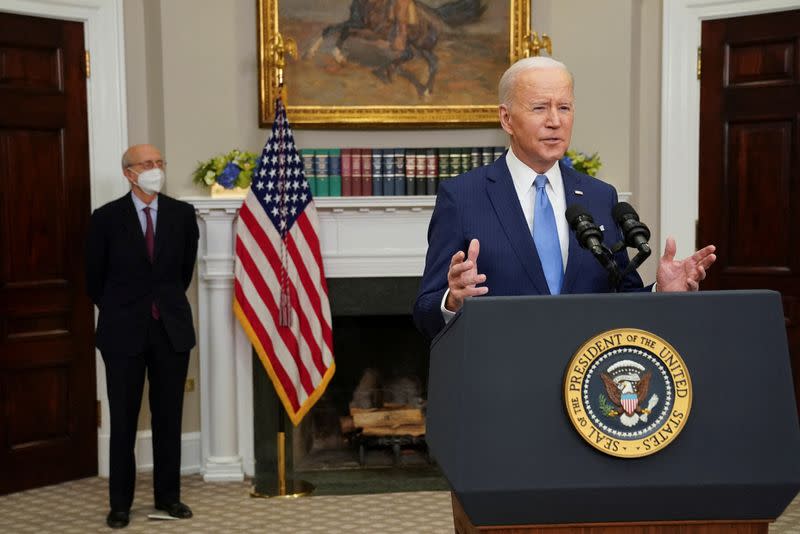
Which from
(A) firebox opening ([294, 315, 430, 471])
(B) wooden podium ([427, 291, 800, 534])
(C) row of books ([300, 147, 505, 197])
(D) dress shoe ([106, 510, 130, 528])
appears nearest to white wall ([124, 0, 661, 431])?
(C) row of books ([300, 147, 505, 197])

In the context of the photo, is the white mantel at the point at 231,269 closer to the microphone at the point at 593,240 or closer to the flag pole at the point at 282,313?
the flag pole at the point at 282,313

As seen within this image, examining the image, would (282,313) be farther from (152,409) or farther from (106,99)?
(106,99)

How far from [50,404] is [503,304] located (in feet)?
15.5

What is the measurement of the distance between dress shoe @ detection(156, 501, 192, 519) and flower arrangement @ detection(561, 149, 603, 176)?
2.73 m

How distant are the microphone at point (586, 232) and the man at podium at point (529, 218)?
17 centimetres

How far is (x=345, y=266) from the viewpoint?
595cm

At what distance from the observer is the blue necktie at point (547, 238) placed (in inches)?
89.5

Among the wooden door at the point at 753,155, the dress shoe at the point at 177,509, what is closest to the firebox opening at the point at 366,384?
the dress shoe at the point at 177,509

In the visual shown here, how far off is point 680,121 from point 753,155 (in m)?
0.45

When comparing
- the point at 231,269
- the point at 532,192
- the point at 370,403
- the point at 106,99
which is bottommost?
the point at 370,403

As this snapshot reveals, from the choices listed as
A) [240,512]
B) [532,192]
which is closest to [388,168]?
[240,512]

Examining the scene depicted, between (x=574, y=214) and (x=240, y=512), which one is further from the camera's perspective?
(x=240, y=512)

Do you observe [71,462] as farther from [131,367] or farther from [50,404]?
[131,367]

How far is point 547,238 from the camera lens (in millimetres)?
2295
